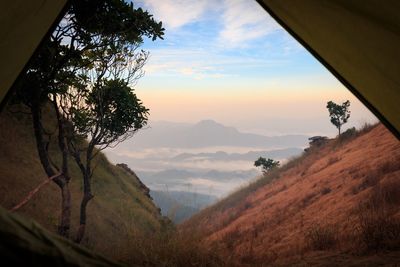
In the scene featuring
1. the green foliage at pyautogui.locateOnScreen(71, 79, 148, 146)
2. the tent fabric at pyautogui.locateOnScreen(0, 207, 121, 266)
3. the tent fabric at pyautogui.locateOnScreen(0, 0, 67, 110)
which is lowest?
the tent fabric at pyautogui.locateOnScreen(0, 207, 121, 266)

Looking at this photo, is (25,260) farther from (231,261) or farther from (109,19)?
(109,19)

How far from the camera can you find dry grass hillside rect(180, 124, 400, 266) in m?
5.34

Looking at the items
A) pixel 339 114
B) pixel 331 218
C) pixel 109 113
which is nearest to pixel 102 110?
pixel 109 113

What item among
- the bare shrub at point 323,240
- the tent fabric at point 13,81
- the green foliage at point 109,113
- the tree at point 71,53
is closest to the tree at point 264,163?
the green foliage at point 109,113

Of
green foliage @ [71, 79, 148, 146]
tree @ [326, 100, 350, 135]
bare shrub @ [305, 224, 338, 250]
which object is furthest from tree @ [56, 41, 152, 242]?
tree @ [326, 100, 350, 135]

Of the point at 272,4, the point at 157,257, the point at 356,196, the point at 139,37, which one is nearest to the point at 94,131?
the point at 139,37

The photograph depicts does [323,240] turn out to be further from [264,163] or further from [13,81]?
[264,163]

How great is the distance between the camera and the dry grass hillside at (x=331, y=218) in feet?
A: 17.5

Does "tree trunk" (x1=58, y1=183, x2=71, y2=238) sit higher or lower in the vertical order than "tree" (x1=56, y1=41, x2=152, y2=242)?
lower

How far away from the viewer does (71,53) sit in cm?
815

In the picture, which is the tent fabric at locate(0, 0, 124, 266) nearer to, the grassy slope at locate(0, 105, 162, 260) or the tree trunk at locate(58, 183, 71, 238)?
the tree trunk at locate(58, 183, 71, 238)

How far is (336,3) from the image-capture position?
2.28 m

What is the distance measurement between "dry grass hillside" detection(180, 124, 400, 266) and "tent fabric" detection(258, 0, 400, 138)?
2445 mm

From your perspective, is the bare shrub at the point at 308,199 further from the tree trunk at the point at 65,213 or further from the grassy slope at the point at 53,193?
the tree trunk at the point at 65,213
